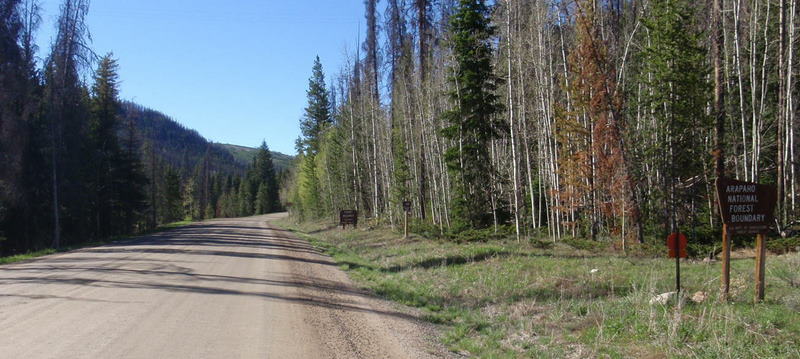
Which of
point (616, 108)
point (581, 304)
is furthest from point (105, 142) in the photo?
point (581, 304)

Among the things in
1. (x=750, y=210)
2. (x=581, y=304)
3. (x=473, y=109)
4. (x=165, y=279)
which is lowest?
(x=581, y=304)

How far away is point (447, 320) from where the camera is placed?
9.50m

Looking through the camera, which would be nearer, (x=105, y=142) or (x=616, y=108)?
(x=616, y=108)

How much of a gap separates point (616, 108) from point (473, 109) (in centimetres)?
657

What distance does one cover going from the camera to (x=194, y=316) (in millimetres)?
8281

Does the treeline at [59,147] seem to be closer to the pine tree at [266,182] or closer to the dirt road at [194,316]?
the dirt road at [194,316]

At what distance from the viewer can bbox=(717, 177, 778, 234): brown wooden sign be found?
8.27 metres

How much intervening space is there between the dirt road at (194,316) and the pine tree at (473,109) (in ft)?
34.3

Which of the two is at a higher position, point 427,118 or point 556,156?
point 427,118

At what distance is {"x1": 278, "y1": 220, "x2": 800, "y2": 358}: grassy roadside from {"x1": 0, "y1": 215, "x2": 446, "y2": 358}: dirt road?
3.47ft

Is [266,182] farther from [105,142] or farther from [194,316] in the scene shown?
[194,316]

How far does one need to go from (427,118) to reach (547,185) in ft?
26.1

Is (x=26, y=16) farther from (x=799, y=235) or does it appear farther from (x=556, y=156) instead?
(x=799, y=235)

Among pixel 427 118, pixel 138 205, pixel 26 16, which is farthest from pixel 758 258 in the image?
pixel 138 205
